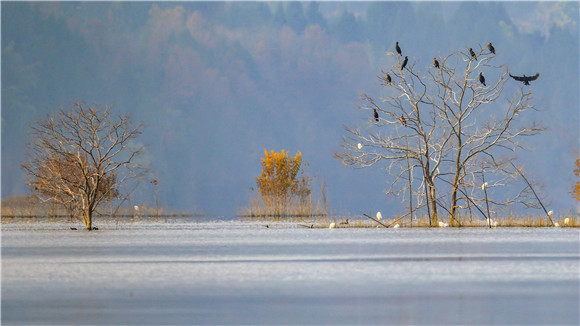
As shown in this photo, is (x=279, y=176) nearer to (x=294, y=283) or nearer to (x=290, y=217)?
(x=290, y=217)

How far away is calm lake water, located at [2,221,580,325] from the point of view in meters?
6.12

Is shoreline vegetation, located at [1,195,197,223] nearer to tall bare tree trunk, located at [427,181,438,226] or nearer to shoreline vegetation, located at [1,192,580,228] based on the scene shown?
shoreline vegetation, located at [1,192,580,228]

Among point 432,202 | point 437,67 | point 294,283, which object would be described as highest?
point 437,67

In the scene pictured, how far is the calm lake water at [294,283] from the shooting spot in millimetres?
6117

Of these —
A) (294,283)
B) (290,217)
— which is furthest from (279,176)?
(294,283)

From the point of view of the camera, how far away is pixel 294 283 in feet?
26.5

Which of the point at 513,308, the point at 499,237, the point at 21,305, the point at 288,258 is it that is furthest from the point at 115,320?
the point at 499,237

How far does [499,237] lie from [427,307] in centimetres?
990

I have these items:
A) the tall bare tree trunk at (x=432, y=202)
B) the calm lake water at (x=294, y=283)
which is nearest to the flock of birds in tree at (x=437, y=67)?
the tall bare tree trunk at (x=432, y=202)

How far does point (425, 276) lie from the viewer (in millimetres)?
8633

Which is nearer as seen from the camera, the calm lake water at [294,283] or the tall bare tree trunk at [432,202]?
the calm lake water at [294,283]

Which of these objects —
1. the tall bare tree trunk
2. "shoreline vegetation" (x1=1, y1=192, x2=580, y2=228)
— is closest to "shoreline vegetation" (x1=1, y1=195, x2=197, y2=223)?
"shoreline vegetation" (x1=1, y1=192, x2=580, y2=228)

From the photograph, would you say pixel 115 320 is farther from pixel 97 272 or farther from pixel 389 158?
pixel 389 158

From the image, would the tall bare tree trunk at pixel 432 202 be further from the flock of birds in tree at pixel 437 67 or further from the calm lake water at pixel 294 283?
the calm lake water at pixel 294 283
